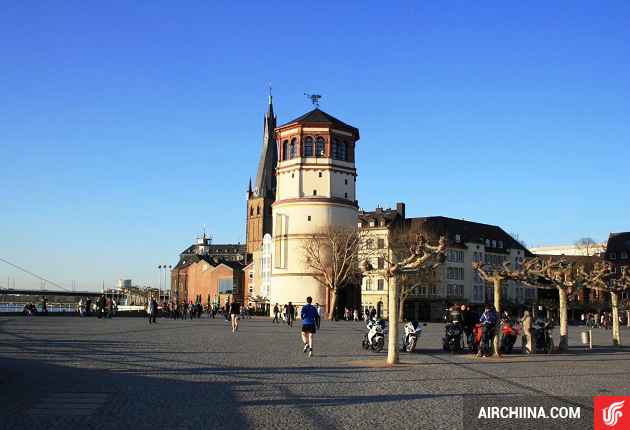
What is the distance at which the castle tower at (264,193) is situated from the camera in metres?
169

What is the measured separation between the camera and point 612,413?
35.7 feet

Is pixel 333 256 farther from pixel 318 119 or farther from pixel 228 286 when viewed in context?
pixel 228 286

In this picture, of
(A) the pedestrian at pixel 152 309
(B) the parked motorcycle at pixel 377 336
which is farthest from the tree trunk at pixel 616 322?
(A) the pedestrian at pixel 152 309

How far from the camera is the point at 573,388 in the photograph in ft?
48.8

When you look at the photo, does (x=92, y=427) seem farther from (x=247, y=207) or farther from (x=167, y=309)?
(x=247, y=207)

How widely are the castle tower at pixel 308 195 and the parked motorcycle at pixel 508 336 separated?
4970 cm

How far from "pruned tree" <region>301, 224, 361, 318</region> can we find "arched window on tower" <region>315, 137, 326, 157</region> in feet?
25.0

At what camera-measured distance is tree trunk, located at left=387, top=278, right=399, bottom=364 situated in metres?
20.2

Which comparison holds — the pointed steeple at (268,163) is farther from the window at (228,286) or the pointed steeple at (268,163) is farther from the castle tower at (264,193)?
the window at (228,286)

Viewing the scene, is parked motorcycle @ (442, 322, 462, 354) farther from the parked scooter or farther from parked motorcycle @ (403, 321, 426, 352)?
the parked scooter

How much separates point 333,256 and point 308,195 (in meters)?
7.80

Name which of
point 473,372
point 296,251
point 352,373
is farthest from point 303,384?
point 296,251

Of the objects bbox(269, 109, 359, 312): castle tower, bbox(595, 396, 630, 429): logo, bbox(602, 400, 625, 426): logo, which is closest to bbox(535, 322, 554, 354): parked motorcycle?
bbox(595, 396, 630, 429): logo

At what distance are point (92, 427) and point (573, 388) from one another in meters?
9.62
